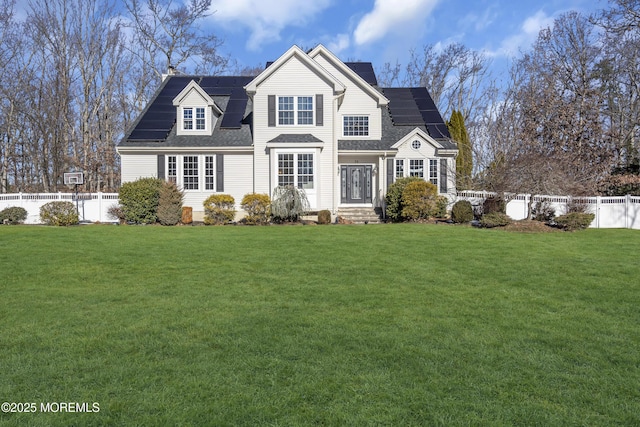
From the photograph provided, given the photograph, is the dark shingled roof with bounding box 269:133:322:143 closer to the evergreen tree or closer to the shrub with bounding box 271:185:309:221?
the shrub with bounding box 271:185:309:221

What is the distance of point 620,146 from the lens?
22766 millimetres

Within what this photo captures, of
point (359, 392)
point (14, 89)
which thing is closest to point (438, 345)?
point (359, 392)

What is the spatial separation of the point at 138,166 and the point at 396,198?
11896 mm

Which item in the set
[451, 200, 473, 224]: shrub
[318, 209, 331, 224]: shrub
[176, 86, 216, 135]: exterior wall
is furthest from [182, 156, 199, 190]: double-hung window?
[451, 200, 473, 224]: shrub

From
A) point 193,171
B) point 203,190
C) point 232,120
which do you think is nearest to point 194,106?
point 232,120

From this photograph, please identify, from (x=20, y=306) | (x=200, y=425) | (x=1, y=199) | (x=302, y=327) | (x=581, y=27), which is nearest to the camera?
(x=200, y=425)

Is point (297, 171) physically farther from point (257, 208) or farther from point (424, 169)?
point (424, 169)

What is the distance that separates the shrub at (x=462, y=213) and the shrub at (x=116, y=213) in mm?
13548

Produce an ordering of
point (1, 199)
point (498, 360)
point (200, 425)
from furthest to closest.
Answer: point (1, 199) → point (498, 360) → point (200, 425)

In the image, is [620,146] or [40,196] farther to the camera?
[620,146]

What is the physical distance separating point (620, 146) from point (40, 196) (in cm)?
2895

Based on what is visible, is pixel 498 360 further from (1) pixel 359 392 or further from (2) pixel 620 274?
(2) pixel 620 274

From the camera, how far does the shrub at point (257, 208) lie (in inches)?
667

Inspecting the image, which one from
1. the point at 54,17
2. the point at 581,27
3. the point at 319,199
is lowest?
the point at 319,199
